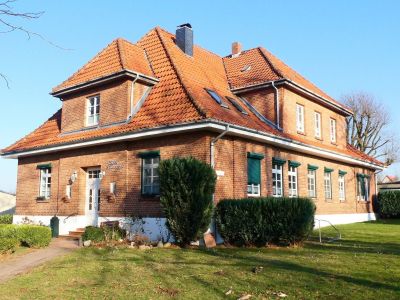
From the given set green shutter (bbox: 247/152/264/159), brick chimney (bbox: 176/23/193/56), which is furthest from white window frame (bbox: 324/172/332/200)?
brick chimney (bbox: 176/23/193/56)

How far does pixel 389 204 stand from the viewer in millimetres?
27703

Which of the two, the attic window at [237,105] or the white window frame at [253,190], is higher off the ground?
the attic window at [237,105]

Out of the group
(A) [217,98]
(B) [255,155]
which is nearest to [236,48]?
(A) [217,98]

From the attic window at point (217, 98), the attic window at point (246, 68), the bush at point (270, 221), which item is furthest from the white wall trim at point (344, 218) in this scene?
the attic window at point (246, 68)

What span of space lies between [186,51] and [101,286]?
14.0 m

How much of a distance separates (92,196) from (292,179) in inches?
351

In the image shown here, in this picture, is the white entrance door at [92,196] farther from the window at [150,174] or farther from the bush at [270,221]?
the bush at [270,221]

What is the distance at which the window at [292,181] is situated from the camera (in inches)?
757

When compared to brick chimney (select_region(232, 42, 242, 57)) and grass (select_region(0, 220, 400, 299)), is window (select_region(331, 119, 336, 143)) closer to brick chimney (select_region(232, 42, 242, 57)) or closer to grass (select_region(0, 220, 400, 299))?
brick chimney (select_region(232, 42, 242, 57))

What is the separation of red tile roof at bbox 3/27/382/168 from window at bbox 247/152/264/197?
1.12 metres

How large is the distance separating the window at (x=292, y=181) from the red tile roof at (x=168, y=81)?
6.40ft

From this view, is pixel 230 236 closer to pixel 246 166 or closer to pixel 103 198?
pixel 246 166

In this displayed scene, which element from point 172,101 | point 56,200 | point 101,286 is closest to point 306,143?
point 172,101

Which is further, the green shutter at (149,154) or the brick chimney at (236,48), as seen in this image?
the brick chimney at (236,48)
